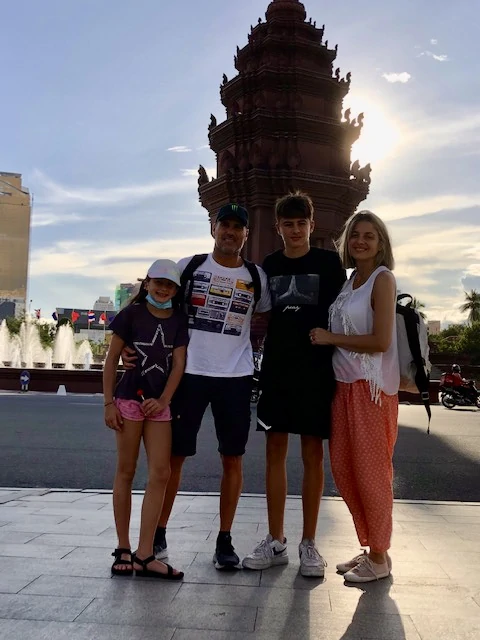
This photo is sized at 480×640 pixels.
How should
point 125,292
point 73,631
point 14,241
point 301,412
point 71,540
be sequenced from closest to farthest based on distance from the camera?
1. point 73,631
2. point 301,412
3. point 71,540
4. point 125,292
5. point 14,241

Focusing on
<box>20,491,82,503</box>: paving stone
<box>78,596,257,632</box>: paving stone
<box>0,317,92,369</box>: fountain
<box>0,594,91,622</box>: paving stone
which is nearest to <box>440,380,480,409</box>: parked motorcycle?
<box>0,317,92,369</box>: fountain

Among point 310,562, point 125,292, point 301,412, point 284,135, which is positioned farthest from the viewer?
point 284,135

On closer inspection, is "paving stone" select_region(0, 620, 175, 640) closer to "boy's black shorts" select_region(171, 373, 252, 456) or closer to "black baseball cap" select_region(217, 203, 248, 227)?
"boy's black shorts" select_region(171, 373, 252, 456)

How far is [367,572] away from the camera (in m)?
3.52

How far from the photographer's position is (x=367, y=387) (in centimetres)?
375

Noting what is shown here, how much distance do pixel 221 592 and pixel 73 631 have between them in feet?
2.58

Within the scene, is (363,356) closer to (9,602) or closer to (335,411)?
(335,411)

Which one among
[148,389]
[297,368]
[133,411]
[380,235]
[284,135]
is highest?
[284,135]

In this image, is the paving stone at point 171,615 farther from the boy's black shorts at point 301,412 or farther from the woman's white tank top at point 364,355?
the woman's white tank top at point 364,355

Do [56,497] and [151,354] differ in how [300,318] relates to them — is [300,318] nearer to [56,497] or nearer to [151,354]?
[151,354]

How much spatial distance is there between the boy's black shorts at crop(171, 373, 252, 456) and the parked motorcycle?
735 inches

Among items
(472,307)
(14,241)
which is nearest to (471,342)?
(472,307)

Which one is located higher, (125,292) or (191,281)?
(125,292)

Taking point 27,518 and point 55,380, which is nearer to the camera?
point 27,518
